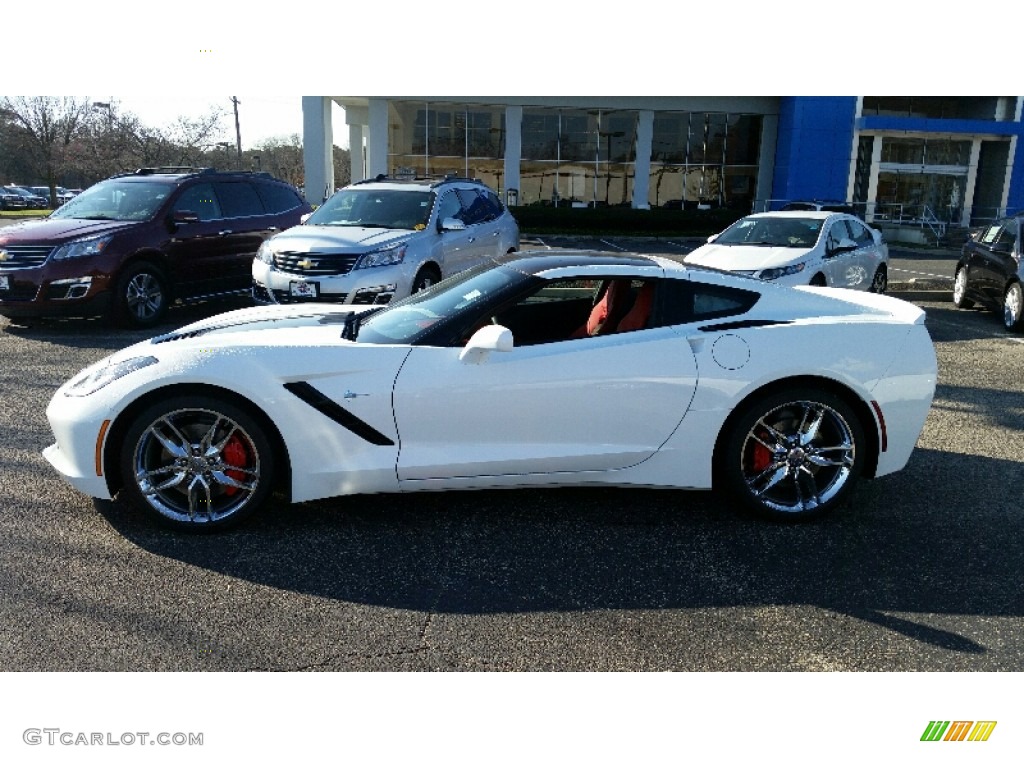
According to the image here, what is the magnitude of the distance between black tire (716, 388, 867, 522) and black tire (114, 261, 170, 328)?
7.45m

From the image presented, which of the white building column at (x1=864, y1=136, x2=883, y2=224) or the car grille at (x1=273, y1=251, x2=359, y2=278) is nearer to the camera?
the car grille at (x1=273, y1=251, x2=359, y2=278)

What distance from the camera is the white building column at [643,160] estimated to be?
1342 inches

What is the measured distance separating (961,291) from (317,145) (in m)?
26.2

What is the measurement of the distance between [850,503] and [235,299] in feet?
31.6

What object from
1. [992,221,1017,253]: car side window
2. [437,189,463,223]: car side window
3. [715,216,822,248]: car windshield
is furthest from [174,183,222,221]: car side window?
[992,221,1017,253]: car side window

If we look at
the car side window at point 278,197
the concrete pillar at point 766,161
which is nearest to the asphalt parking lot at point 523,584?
the car side window at point 278,197

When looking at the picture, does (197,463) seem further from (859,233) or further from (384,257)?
(859,233)

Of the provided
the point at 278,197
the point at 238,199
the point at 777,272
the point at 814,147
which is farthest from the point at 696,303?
the point at 814,147

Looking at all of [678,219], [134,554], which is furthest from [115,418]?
[678,219]

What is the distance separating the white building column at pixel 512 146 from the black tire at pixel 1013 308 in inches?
966

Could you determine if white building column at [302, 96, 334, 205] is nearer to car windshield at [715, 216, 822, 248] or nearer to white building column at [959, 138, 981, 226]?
car windshield at [715, 216, 822, 248]

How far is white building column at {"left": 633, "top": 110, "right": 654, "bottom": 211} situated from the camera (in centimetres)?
3409

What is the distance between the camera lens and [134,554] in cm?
377
